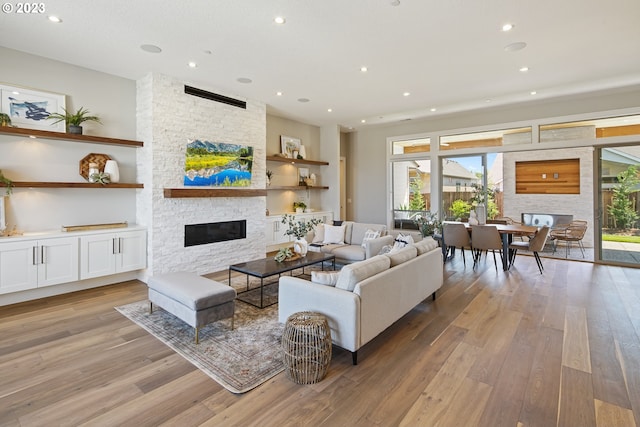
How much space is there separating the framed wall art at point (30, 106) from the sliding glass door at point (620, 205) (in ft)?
30.9

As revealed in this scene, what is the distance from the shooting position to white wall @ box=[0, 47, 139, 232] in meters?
4.23

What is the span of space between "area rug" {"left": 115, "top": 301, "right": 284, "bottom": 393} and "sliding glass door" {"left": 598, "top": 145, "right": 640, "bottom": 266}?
6649mm

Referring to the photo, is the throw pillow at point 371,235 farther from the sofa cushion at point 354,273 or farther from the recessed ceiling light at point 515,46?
the recessed ceiling light at point 515,46

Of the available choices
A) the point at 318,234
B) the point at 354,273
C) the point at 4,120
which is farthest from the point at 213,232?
the point at 354,273

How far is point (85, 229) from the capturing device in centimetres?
458

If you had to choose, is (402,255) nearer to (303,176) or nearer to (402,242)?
(402,242)

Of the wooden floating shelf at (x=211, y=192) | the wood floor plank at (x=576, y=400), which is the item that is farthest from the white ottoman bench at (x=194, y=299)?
the wood floor plank at (x=576, y=400)

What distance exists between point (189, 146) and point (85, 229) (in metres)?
2.00

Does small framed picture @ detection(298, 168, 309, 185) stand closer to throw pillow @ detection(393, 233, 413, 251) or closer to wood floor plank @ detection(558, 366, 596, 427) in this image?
throw pillow @ detection(393, 233, 413, 251)

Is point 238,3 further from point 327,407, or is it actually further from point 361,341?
point 327,407

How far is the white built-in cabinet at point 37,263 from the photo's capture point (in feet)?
→ 12.6

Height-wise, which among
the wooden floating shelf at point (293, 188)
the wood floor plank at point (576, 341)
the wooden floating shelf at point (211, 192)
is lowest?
the wood floor plank at point (576, 341)

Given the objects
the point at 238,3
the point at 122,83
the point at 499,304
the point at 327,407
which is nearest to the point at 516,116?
the point at 499,304

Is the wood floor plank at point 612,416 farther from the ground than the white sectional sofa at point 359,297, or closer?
closer
